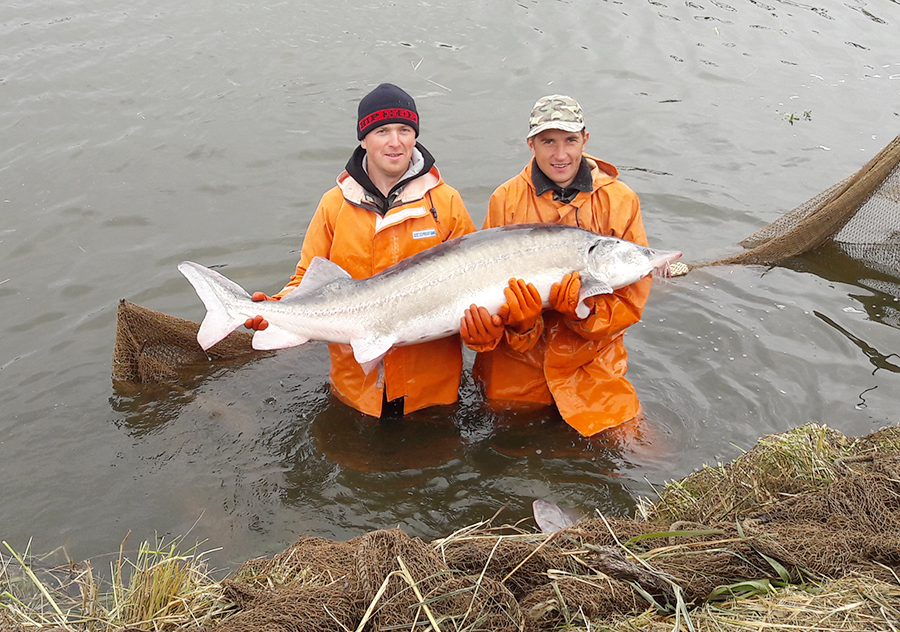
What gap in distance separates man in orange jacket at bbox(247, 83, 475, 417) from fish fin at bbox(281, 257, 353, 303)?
221mm

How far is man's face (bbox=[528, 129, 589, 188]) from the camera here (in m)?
4.73

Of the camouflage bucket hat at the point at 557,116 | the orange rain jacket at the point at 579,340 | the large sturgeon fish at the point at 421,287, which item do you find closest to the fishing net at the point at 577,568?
the large sturgeon fish at the point at 421,287

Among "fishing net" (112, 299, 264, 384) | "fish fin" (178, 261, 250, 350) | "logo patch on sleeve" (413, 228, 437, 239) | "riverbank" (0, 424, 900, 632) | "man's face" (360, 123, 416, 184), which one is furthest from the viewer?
"fishing net" (112, 299, 264, 384)

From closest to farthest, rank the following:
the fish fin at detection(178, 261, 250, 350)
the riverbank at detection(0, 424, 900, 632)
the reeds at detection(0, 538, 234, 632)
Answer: the riverbank at detection(0, 424, 900, 632), the reeds at detection(0, 538, 234, 632), the fish fin at detection(178, 261, 250, 350)

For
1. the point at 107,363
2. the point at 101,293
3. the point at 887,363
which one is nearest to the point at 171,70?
the point at 101,293

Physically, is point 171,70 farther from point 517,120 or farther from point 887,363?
point 887,363

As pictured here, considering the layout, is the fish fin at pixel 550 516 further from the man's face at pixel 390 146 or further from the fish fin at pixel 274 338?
the man's face at pixel 390 146

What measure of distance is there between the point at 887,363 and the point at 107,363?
6.72 meters

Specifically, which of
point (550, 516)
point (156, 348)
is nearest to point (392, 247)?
point (550, 516)

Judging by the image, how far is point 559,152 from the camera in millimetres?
4785

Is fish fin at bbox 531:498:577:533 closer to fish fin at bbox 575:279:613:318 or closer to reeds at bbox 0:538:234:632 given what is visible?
fish fin at bbox 575:279:613:318

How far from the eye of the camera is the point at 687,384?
6.03 m

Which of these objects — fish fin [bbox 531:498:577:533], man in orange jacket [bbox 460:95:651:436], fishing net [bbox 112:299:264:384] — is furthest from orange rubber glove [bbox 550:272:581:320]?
fishing net [bbox 112:299:264:384]

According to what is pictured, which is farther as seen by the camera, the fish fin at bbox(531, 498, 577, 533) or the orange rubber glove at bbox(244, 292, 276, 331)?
the orange rubber glove at bbox(244, 292, 276, 331)
